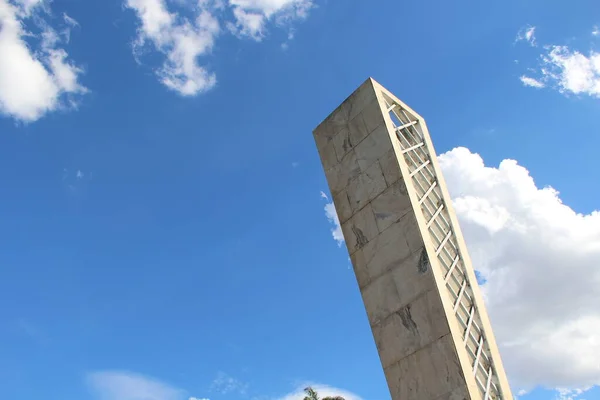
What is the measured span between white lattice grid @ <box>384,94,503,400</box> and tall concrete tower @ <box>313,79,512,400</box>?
0.08ft

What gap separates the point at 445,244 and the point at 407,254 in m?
1.40

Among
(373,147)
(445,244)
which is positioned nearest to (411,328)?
(445,244)

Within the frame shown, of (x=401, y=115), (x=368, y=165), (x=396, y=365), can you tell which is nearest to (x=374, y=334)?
(x=396, y=365)

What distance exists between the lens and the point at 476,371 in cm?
1198

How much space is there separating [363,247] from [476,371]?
3.84 m

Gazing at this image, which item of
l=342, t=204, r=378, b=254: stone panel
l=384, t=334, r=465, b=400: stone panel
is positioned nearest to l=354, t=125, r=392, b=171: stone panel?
l=342, t=204, r=378, b=254: stone panel

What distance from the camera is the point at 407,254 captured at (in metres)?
12.7

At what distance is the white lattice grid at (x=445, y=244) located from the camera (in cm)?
1220

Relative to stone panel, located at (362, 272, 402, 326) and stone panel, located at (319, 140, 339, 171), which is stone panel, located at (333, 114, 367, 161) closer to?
stone panel, located at (319, 140, 339, 171)

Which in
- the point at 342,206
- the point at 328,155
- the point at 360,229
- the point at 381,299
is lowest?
the point at 381,299

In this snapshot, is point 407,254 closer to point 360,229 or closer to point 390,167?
point 360,229

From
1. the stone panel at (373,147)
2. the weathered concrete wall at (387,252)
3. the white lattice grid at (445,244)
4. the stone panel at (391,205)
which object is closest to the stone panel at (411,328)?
the weathered concrete wall at (387,252)

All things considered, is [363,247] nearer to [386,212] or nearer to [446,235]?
[386,212]

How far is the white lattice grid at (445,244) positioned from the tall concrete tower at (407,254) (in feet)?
0.08
